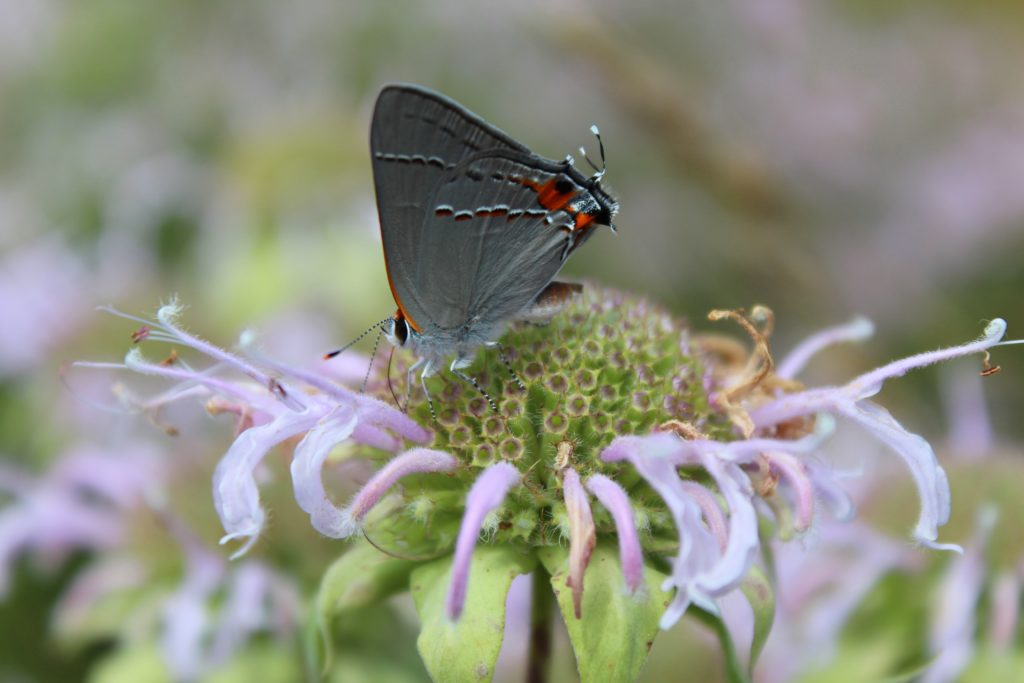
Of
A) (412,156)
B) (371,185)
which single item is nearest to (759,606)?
(412,156)

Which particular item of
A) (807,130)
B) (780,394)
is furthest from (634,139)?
(780,394)

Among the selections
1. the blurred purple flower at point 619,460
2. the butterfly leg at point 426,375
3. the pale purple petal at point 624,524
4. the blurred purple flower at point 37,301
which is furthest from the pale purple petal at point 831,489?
the blurred purple flower at point 37,301

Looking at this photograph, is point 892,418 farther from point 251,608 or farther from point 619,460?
point 251,608

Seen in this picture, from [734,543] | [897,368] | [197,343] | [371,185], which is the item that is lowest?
[197,343]

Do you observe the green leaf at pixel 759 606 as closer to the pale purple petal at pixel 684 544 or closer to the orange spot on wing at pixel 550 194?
the pale purple petal at pixel 684 544

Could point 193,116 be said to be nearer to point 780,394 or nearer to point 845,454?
point 845,454

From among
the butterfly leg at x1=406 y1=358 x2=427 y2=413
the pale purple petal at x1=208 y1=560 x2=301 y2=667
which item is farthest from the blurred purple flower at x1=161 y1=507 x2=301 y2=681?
the butterfly leg at x1=406 y1=358 x2=427 y2=413
